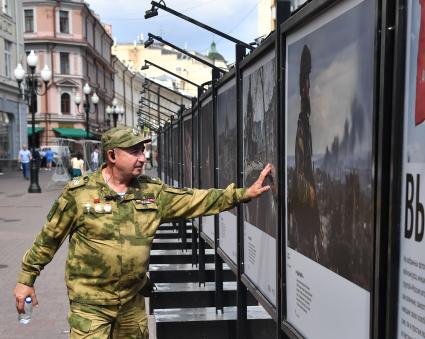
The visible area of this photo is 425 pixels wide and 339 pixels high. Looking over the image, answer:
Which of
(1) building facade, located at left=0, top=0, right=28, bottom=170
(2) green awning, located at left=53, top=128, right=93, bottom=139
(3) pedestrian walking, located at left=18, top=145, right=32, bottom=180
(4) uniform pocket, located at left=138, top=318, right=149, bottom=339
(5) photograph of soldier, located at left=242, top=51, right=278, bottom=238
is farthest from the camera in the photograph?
(2) green awning, located at left=53, top=128, right=93, bottom=139

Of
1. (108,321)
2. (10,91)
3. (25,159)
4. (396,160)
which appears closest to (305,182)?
(396,160)

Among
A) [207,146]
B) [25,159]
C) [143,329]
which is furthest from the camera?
[25,159]

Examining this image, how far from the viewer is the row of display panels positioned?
164 centimetres

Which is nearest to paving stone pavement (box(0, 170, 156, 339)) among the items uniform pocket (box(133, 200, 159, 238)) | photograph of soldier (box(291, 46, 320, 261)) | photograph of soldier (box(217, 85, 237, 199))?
photograph of soldier (box(217, 85, 237, 199))

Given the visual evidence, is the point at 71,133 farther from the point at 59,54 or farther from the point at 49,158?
the point at 49,158

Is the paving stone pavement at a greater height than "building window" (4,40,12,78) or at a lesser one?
lesser

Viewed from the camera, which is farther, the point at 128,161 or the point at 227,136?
the point at 227,136

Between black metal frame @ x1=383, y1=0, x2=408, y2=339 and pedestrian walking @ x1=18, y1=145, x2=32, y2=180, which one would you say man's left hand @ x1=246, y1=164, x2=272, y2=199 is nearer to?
black metal frame @ x1=383, y1=0, x2=408, y2=339

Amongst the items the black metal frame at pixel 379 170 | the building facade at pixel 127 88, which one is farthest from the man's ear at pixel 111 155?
the building facade at pixel 127 88

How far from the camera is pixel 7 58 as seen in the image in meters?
38.6

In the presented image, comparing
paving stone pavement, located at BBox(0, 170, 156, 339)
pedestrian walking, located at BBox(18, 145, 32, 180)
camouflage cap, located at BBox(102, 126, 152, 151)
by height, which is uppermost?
camouflage cap, located at BBox(102, 126, 152, 151)

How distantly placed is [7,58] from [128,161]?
125ft

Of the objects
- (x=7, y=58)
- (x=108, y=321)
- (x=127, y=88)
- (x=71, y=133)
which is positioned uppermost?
(x=127, y=88)

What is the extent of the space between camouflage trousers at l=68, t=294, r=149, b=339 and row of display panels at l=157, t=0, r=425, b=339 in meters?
0.76
